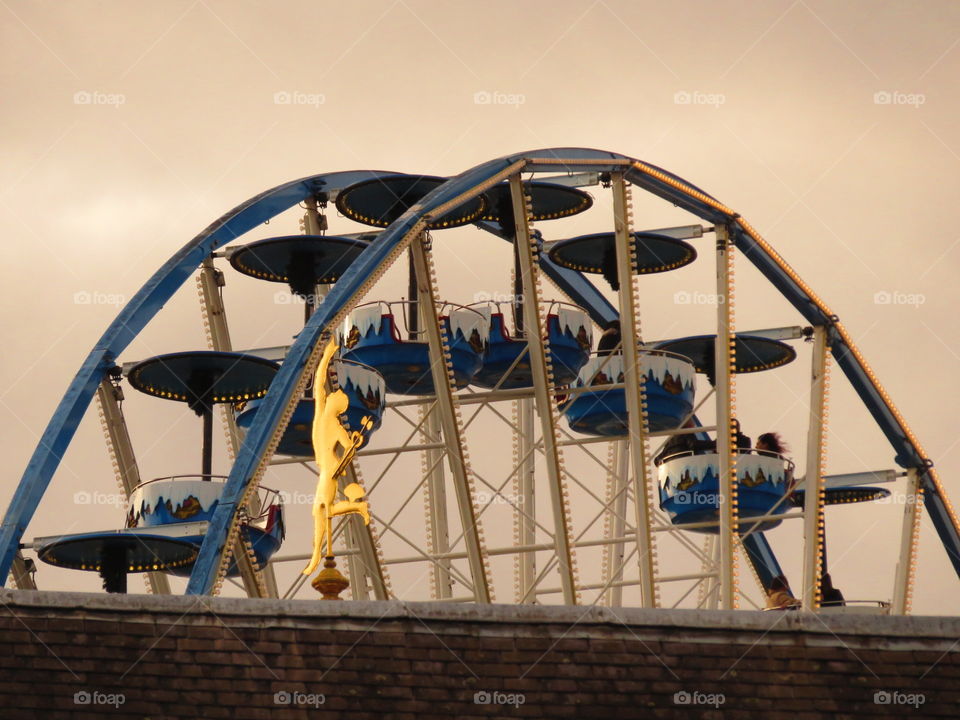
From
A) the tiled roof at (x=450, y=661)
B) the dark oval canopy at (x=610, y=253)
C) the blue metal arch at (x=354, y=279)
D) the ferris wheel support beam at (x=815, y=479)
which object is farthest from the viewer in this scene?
the dark oval canopy at (x=610, y=253)

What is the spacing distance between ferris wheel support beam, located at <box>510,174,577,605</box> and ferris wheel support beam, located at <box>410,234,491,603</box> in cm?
115

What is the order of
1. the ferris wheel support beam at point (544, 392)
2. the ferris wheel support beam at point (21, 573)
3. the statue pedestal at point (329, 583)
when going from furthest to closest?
the ferris wheel support beam at point (544, 392), the ferris wheel support beam at point (21, 573), the statue pedestal at point (329, 583)

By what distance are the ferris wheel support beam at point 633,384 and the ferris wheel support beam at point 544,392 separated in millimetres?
1081

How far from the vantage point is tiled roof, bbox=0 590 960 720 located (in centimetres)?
1478

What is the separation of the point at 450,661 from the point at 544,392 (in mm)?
14163

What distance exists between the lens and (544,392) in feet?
94.8

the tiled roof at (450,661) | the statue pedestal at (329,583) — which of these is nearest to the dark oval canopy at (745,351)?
the statue pedestal at (329,583)

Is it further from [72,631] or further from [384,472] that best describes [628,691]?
[384,472]

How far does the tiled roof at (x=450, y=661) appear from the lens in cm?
1478

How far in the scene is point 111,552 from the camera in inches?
1031

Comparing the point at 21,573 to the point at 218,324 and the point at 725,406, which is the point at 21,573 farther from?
the point at 725,406

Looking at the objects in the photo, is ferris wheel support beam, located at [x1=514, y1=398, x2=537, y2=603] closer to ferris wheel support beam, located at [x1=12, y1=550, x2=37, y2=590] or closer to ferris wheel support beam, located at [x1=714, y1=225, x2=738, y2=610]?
ferris wheel support beam, located at [x1=714, y1=225, x2=738, y2=610]

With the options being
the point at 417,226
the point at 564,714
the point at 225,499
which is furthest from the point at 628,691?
the point at 417,226

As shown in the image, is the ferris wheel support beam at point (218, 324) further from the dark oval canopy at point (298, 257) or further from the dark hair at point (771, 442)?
the dark hair at point (771, 442)
